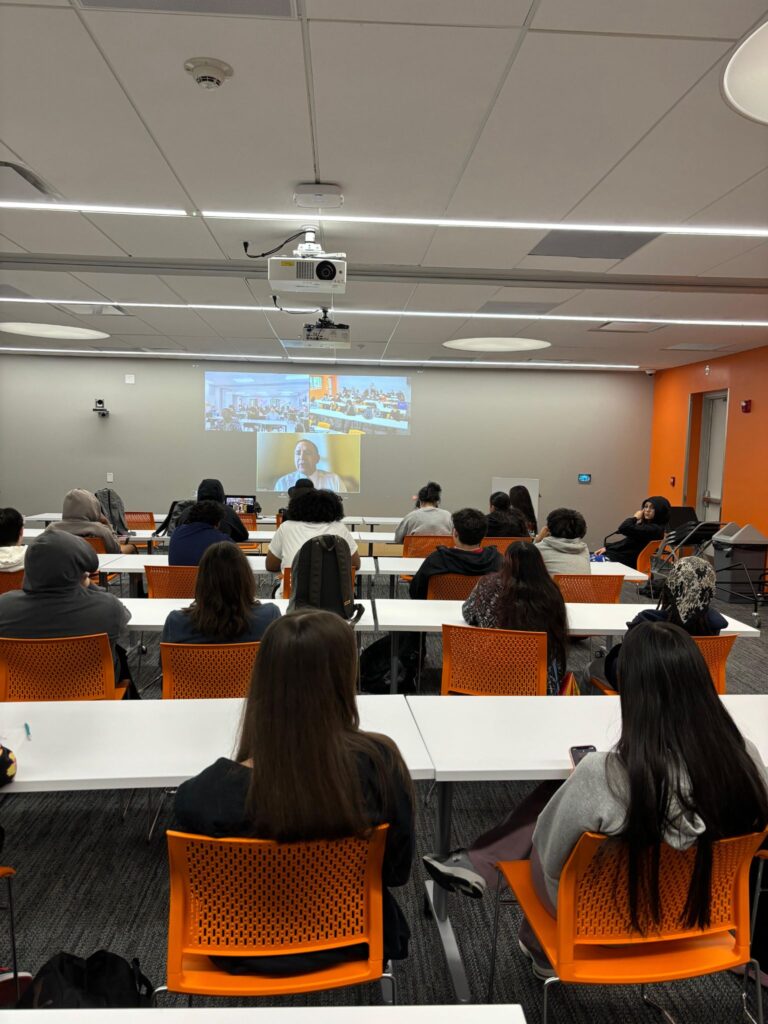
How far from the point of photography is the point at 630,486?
37.2ft

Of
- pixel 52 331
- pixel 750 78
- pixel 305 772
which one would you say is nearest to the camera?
pixel 305 772

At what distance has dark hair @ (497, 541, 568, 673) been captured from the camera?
2965 mm

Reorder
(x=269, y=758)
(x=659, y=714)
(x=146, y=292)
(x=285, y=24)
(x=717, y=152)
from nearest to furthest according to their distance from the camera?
(x=269, y=758) → (x=659, y=714) → (x=285, y=24) → (x=717, y=152) → (x=146, y=292)

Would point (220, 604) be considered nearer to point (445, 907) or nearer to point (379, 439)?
point (445, 907)

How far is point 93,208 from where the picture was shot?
3906mm

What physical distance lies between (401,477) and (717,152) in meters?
8.33

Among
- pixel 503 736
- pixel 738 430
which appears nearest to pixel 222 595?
pixel 503 736

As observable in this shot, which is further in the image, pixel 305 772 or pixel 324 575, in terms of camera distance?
pixel 324 575

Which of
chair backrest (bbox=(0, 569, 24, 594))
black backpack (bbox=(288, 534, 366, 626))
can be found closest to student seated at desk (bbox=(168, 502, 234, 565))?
chair backrest (bbox=(0, 569, 24, 594))

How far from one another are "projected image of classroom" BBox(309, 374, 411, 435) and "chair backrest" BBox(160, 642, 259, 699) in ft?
28.5

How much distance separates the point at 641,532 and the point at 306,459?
19.0 feet

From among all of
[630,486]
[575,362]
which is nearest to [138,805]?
[575,362]

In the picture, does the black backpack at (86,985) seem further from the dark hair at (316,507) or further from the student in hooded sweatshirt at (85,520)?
the student in hooded sweatshirt at (85,520)

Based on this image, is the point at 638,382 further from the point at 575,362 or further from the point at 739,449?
the point at 739,449
